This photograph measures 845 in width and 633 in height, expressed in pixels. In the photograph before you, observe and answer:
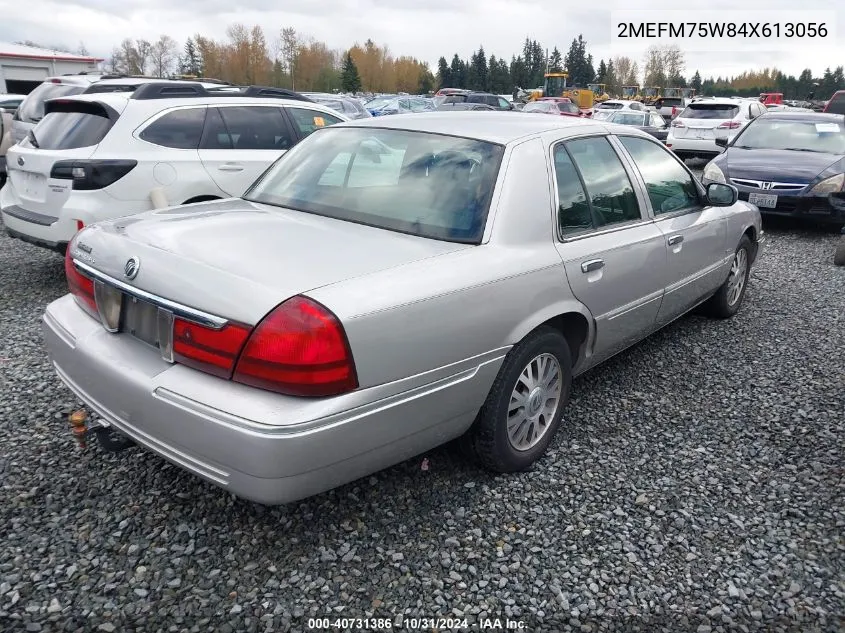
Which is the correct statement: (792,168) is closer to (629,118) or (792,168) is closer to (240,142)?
(240,142)

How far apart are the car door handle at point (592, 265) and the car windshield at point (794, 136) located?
7773mm

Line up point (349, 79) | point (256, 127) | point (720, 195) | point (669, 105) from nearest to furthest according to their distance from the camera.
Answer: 1. point (720, 195)
2. point (256, 127)
3. point (669, 105)
4. point (349, 79)

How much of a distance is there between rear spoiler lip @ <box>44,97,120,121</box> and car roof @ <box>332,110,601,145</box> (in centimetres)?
254

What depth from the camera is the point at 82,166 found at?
5.04 metres

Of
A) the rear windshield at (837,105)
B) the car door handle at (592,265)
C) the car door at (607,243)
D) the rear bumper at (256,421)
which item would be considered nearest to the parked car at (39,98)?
the rear bumper at (256,421)

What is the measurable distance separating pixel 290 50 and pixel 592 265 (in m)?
99.8

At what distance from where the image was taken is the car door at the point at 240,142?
5.70 m

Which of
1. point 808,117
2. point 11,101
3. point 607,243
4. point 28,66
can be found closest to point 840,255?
point 808,117

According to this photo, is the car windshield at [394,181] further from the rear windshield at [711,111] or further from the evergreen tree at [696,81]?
the evergreen tree at [696,81]

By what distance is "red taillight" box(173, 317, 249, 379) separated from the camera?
85.7 inches

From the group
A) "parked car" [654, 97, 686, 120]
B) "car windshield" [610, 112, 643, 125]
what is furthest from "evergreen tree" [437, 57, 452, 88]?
"car windshield" [610, 112, 643, 125]

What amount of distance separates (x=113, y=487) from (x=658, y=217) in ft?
10.4

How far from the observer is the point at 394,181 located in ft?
10.3

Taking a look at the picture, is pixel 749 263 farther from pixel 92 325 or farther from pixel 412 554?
pixel 92 325
